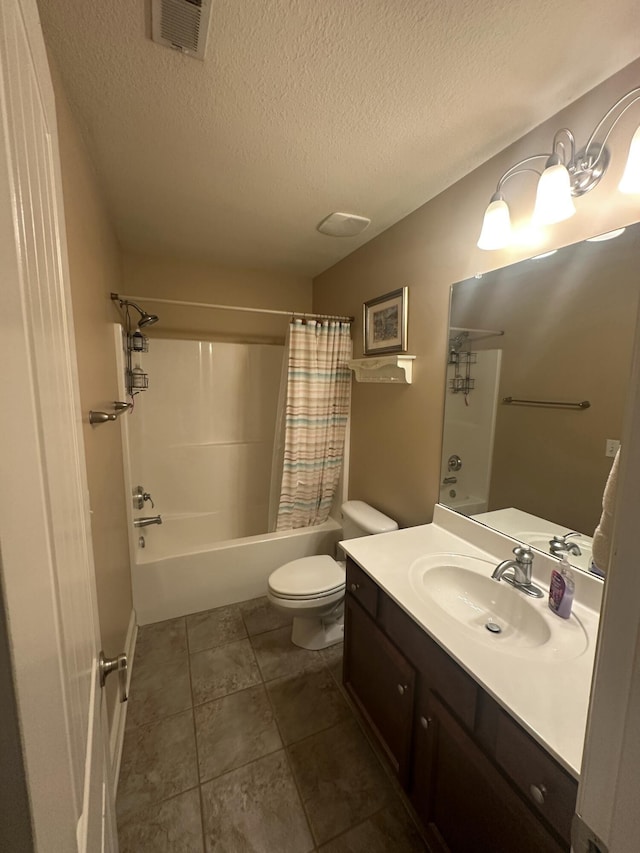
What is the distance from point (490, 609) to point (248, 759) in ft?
3.67

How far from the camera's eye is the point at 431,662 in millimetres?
1051

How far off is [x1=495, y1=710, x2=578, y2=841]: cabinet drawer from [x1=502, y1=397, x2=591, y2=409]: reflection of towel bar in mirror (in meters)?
0.91

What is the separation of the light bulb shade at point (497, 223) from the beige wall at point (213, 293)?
1.85 metres

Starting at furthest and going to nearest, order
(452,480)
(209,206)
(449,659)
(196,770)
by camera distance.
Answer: (209,206) < (452,480) < (196,770) < (449,659)

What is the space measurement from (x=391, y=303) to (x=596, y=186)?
3.32 ft

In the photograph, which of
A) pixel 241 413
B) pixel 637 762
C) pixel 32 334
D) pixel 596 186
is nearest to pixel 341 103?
pixel 596 186

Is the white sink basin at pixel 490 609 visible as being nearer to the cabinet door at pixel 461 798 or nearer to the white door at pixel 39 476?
the cabinet door at pixel 461 798

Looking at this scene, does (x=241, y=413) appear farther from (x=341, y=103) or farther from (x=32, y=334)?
(x=32, y=334)

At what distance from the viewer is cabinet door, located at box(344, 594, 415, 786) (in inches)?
46.7

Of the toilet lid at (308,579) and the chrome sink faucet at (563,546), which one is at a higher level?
the chrome sink faucet at (563,546)

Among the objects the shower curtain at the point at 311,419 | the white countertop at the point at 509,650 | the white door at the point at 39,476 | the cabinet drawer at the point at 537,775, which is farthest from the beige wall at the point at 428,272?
the white door at the point at 39,476

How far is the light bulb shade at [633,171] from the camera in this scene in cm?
91

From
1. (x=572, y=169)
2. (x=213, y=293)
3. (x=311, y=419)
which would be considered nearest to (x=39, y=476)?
(x=572, y=169)

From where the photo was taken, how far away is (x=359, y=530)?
2.15 metres
